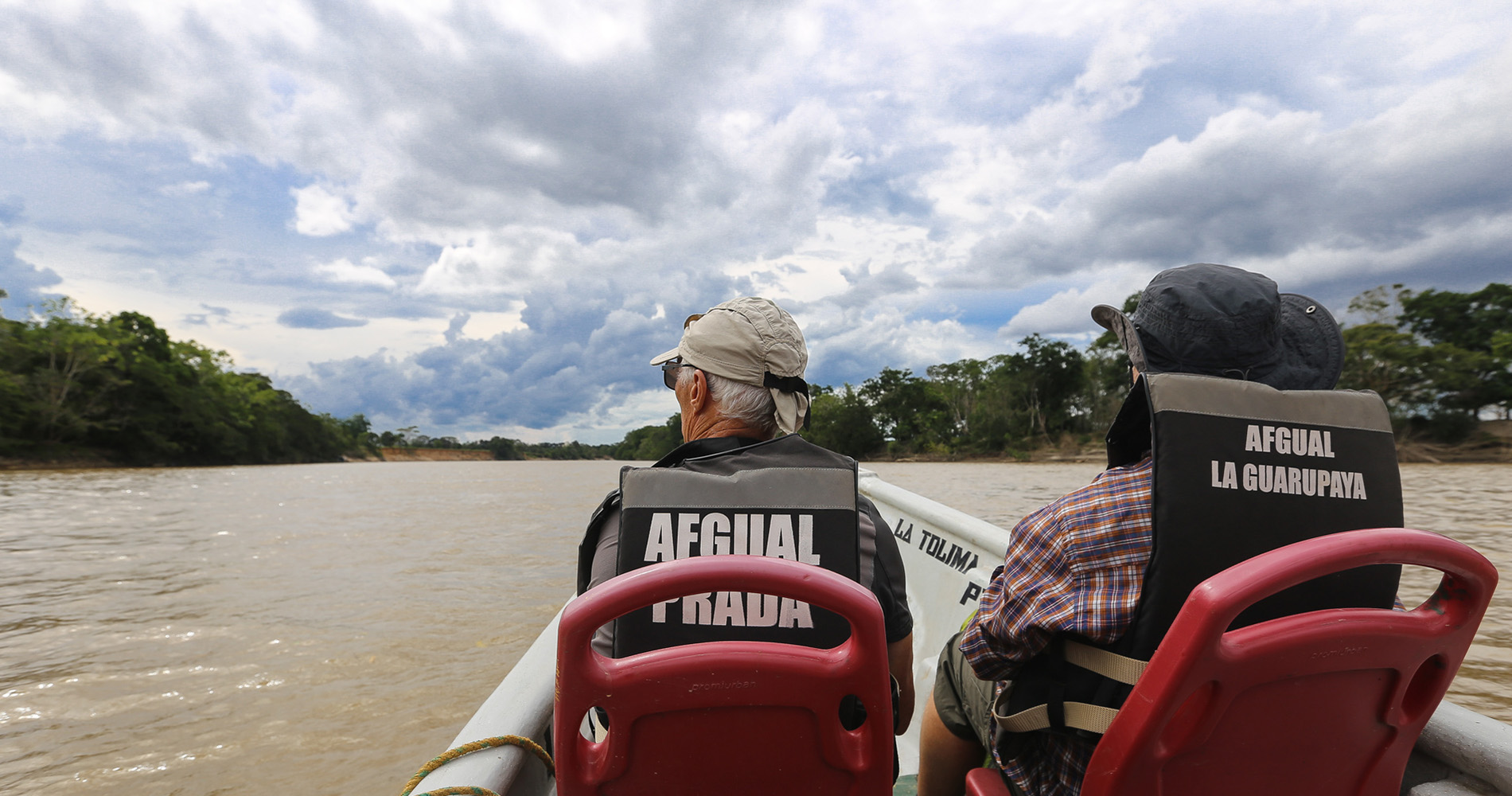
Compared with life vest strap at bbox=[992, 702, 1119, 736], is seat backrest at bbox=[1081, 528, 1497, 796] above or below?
above

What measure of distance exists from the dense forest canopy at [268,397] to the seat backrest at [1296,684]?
18.8 m

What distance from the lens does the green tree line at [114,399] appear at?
2803 cm

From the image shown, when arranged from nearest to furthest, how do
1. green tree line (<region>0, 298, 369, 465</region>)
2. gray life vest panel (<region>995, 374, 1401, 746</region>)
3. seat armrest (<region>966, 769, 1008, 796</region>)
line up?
gray life vest panel (<region>995, 374, 1401, 746</region>) → seat armrest (<region>966, 769, 1008, 796</region>) → green tree line (<region>0, 298, 369, 465</region>)

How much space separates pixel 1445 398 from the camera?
30.0 metres

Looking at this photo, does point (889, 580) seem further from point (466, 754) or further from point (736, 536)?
point (466, 754)

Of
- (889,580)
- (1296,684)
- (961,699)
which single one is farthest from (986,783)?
(1296,684)

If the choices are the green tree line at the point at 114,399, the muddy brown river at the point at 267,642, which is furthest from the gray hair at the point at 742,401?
the green tree line at the point at 114,399

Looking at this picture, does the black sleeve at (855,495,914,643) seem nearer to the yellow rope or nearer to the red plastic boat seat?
the red plastic boat seat

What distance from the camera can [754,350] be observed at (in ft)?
4.85

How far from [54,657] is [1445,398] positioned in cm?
4382

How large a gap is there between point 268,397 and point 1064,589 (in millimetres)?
67920

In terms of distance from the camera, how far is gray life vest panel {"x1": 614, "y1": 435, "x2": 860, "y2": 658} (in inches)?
47.0

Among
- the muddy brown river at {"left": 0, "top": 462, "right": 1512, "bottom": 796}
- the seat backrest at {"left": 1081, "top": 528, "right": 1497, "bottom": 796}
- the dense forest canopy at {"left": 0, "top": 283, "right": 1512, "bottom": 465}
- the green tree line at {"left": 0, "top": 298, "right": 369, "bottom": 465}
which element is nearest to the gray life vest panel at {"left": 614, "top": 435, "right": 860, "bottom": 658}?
the seat backrest at {"left": 1081, "top": 528, "right": 1497, "bottom": 796}

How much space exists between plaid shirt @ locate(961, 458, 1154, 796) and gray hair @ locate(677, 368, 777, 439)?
0.58m
